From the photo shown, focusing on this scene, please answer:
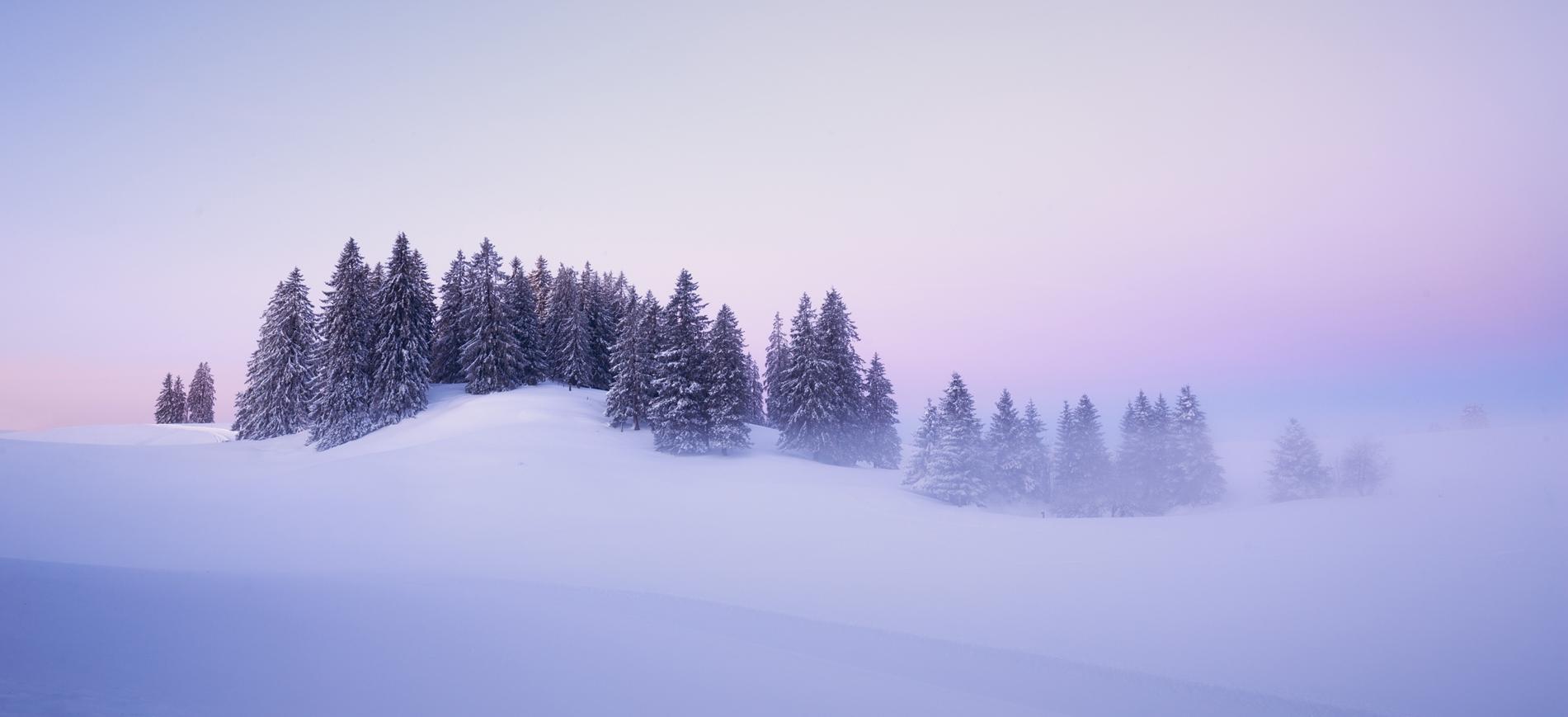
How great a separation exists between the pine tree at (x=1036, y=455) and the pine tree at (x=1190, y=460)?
34.7 feet

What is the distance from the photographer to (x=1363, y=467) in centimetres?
3603

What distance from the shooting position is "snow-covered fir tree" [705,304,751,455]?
3906 centimetres

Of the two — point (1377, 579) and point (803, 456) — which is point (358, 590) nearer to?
point (1377, 579)

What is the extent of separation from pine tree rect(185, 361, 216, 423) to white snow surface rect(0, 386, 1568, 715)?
2491 inches

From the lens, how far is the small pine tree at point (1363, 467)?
3253cm

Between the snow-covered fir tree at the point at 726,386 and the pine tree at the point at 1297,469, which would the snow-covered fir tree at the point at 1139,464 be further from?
the snow-covered fir tree at the point at 726,386

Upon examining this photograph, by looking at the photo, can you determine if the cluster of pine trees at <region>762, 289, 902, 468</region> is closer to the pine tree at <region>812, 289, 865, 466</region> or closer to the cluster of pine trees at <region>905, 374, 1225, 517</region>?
the pine tree at <region>812, 289, 865, 466</region>

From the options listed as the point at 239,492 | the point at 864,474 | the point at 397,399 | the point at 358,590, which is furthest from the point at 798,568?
the point at 397,399

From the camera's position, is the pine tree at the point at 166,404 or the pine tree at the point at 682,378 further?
the pine tree at the point at 166,404

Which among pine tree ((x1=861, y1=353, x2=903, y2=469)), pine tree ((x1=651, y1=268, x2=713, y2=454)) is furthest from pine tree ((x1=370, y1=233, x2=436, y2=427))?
pine tree ((x1=861, y1=353, x2=903, y2=469))

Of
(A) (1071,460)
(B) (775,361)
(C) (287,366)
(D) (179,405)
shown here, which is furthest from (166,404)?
(A) (1071,460)

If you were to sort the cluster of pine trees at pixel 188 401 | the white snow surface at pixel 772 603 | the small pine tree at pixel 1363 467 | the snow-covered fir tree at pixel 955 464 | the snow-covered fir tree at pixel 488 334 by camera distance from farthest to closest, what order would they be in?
1. the cluster of pine trees at pixel 188 401
2. the snow-covered fir tree at pixel 488 334
3. the snow-covered fir tree at pixel 955 464
4. the small pine tree at pixel 1363 467
5. the white snow surface at pixel 772 603

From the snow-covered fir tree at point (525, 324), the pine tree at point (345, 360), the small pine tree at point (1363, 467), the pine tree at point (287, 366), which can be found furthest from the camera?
the snow-covered fir tree at point (525, 324)

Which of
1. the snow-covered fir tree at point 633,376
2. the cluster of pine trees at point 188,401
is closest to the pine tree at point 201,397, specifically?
the cluster of pine trees at point 188,401
